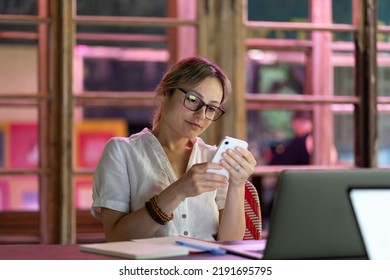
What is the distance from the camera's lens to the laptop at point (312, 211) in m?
1.87

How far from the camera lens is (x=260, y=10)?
4.44 m

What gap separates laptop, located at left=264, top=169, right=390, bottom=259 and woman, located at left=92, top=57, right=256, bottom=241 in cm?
75

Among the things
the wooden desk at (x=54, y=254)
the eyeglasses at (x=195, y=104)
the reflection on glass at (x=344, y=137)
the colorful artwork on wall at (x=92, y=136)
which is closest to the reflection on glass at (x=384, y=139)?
the reflection on glass at (x=344, y=137)

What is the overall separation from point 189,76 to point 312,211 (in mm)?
1066

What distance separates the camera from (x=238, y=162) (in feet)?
8.43

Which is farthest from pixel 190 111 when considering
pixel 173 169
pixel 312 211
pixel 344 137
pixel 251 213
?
pixel 344 137

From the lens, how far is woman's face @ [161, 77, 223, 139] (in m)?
2.81

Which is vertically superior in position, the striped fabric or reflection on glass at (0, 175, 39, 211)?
the striped fabric

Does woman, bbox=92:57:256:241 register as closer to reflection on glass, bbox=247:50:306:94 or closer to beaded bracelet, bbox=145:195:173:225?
beaded bracelet, bbox=145:195:173:225

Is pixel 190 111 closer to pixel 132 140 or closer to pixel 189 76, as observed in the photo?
pixel 189 76

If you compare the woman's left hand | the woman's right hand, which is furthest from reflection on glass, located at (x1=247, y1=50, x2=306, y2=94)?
the woman's right hand
